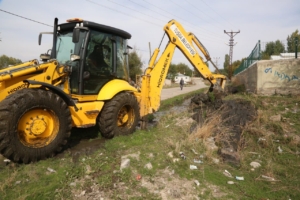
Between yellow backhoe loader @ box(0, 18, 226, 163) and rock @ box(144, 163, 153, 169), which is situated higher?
yellow backhoe loader @ box(0, 18, 226, 163)

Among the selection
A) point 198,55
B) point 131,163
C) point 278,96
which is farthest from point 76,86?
point 278,96

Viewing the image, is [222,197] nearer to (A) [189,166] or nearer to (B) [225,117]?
(A) [189,166]

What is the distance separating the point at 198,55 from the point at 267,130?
9.64 feet

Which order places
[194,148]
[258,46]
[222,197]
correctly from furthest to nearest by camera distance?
1. [258,46]
2. [194,148]
3. [222,197]

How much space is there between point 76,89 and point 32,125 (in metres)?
1.37

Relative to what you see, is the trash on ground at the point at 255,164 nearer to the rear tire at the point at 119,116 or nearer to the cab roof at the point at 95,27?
the rear tire at the point at 119,116

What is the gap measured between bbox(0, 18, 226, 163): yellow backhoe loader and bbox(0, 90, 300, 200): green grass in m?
0.45

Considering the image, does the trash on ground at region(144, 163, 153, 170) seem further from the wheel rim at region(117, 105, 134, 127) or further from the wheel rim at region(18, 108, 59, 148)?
the wheel rim at region(117, 105, 134, 127)

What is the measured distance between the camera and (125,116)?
19.6 ft

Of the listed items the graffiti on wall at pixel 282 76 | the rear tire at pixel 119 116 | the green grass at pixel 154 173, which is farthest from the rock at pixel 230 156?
the graffiti on wall at pixel 282 76

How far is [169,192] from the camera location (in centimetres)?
336

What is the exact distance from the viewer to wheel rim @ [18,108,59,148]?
3.95 m

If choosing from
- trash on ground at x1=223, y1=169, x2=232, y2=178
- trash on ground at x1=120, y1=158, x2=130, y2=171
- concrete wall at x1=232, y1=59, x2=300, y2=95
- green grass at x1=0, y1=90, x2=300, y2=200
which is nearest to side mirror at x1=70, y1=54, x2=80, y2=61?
green grass at x1=0, y1=90, x2=300, y2=200

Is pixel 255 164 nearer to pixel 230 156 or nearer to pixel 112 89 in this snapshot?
pixel 230 156
